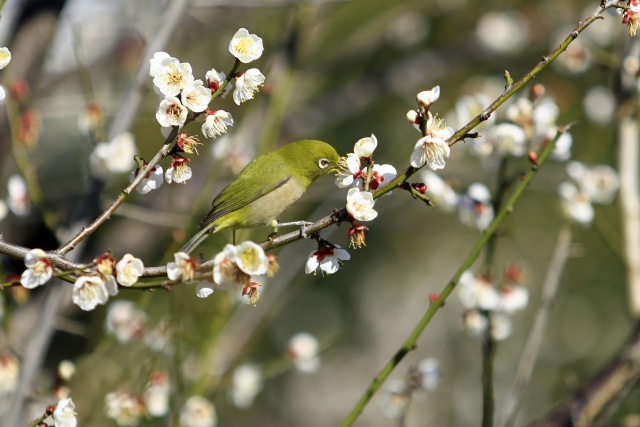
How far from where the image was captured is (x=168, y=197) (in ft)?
15.6

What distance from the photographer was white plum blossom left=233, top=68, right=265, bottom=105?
166 centimetres

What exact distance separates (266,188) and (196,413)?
3.51ft

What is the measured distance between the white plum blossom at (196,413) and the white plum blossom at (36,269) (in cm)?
170

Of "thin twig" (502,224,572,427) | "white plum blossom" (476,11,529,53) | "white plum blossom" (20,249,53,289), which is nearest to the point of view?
"white plum blossom" (20,249,53,289)

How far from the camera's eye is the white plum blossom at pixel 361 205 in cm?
154

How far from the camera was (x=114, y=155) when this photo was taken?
3.07 meters

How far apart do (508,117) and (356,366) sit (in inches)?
329

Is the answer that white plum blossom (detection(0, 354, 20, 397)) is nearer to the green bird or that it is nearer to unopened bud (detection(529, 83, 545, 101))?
the green bird

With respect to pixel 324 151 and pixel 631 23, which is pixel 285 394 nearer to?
pixel 324 151

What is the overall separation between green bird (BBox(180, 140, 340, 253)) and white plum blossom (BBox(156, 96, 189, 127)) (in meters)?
0.99

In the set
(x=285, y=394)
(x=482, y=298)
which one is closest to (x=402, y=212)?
(x=285, y=394)

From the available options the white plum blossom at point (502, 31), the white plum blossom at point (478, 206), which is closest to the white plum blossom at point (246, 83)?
the white plum blossom at point (478, 206)

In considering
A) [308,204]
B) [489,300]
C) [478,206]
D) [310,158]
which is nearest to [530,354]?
[489,300]

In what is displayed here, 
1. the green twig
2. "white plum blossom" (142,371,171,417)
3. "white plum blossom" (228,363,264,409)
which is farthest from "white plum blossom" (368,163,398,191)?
"white plum blossom" (228,363,264,409)
